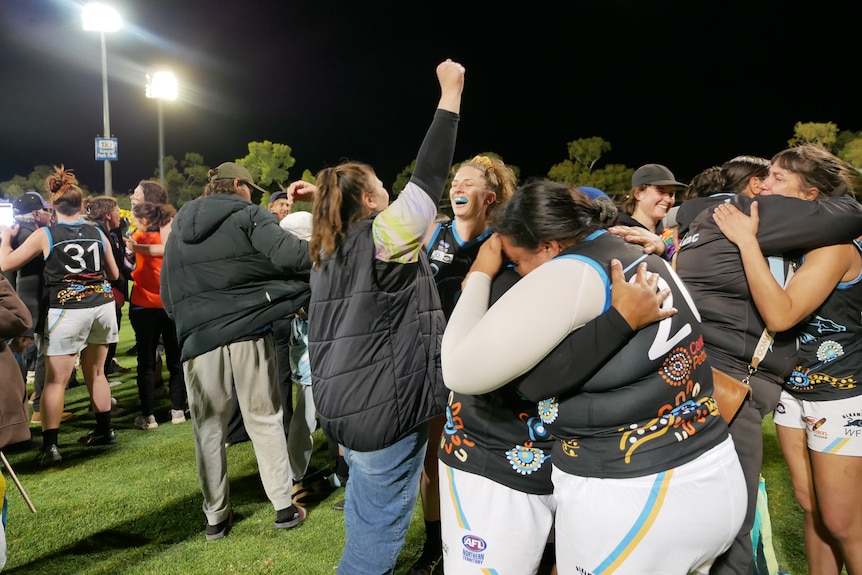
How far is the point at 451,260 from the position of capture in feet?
9.96

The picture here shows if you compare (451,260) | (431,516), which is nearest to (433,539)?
(431,516)

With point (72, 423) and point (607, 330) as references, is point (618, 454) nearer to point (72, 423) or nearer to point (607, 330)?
point (607, 330)

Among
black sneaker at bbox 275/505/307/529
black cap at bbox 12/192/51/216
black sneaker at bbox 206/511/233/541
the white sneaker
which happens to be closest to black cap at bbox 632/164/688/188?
black sneaker at bbox 275/505/307/529

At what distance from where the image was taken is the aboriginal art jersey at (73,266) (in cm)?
454

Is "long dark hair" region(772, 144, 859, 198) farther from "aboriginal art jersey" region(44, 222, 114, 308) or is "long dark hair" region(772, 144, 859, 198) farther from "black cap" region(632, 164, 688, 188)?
Answer: "aboriginal art jersey" region(44, 222, 114, 308)

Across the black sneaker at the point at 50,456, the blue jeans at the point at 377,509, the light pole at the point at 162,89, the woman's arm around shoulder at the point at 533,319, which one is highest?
the light pole at the point at 162,89

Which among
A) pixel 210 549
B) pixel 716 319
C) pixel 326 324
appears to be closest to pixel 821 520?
pixel 716 319

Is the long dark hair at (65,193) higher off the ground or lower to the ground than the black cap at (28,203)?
higher

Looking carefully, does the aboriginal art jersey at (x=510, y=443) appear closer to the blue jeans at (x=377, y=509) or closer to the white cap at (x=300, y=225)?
the blue jeans at (x=377, y=509)

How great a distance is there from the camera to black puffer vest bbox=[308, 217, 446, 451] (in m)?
2.08

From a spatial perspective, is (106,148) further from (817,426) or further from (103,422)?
(817,426)

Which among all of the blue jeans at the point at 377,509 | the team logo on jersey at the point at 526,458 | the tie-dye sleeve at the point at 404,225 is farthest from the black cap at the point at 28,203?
the team logo on jersey at the point at 526,458

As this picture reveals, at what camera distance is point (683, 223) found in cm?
246

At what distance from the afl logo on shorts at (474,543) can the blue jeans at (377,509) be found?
39cm
